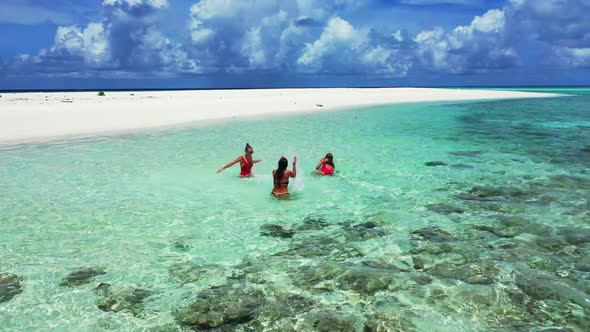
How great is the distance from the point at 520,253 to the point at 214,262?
555cm

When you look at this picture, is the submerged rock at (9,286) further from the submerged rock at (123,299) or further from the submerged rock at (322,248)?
the submerged rock at (322,248)

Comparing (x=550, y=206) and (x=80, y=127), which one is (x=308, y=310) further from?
(x=80, y=127)

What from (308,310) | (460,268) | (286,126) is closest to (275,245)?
(308,310)

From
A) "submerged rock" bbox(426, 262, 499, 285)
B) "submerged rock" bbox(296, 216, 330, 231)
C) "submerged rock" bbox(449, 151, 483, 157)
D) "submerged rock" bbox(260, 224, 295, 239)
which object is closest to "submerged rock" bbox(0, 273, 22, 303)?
"submerged rock" bbox(260, 224, 295, 239)

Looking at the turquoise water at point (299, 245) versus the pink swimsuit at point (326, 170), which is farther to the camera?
the pink swimsuit at point (326, 170)

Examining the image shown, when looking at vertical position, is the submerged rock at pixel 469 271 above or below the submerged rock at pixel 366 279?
below

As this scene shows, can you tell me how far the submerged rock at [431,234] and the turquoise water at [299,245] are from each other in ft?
0.18

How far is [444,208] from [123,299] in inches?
298

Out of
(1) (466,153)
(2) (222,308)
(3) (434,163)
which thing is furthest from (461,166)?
(2) (222,308)

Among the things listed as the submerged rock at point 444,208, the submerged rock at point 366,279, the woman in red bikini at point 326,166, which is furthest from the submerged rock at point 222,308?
the woman in red bikini at point 326,166

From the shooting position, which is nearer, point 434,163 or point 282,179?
point 282,179

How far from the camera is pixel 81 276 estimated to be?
22.4 feet

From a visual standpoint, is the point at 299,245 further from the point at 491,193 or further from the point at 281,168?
the point at 491,193

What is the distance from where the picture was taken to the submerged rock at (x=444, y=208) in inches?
399
